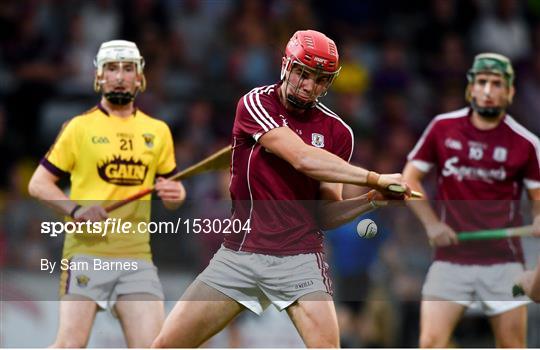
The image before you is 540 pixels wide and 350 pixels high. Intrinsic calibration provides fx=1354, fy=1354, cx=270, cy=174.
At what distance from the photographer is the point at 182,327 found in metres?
6.74

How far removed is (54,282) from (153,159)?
1.78 metres

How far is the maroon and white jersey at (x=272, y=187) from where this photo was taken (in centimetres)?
681

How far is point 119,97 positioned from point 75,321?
53.9 inches

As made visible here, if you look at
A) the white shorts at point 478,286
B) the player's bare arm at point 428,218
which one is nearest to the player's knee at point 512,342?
the white shorts at point 478,286

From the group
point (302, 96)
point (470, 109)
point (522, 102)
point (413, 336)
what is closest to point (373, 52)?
point (522, 102)

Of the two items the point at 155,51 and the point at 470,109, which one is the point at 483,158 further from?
the point at 155,51

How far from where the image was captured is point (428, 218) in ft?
27.3

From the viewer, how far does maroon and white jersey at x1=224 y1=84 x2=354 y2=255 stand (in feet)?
22.4

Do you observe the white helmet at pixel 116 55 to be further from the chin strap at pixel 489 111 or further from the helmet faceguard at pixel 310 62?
the chin strap at pixel 489 111

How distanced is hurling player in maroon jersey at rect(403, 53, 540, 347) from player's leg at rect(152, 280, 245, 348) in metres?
1.79

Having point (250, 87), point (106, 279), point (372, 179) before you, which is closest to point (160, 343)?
point (106, 279)

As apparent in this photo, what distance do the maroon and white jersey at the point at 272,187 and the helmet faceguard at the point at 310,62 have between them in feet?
0.41

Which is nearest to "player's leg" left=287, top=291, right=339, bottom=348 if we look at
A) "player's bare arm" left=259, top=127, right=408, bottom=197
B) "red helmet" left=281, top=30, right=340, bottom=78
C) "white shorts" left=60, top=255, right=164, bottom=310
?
"player's bare arm" left=259, top=127, right=408, bottom=197

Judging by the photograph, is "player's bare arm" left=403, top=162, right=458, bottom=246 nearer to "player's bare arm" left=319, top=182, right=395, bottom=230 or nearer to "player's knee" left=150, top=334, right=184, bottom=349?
"player's bare arm" left=319, top=182, right=395, bottom=230
